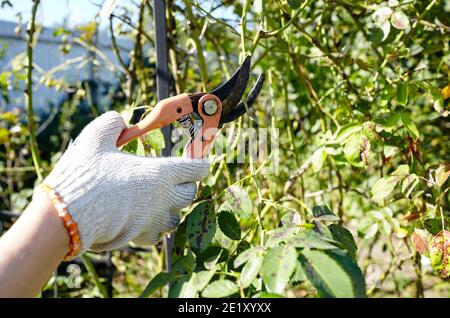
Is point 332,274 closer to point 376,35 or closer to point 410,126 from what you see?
point 410,126

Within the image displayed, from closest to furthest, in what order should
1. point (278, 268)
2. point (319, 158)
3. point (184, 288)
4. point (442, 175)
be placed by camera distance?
1. point (278, 268)
2. point (184, 288)
3. point (442, 175)
4. point (319, 158)

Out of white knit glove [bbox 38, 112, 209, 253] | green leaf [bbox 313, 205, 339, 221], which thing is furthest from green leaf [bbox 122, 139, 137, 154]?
green leaf [bbox 313, 205, 339, 221]

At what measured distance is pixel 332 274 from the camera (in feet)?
2.19

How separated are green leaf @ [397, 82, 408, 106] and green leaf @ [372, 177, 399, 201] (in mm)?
180

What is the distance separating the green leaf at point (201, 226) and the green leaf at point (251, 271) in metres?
0.15

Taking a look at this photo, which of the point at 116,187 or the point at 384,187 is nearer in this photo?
the point at 116,187

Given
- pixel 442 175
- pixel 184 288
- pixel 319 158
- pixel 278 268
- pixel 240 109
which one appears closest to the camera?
pixel 278 268

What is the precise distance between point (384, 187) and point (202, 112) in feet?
1.50

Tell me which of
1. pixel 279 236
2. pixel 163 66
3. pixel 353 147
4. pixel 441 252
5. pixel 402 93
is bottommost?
pixel 441 252

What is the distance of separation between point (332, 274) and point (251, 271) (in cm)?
11

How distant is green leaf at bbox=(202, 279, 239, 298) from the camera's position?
72 centimetres

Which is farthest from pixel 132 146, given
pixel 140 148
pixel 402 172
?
pixel 402 172

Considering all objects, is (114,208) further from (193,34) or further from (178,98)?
(193,34)

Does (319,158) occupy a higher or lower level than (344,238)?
higher
